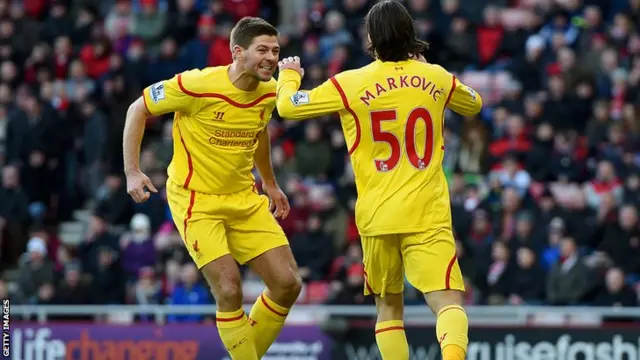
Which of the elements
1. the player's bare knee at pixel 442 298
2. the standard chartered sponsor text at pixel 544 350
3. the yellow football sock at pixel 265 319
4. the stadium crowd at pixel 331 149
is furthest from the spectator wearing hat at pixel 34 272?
the player's bare knee at pixel 442 298

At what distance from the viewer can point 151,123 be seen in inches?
846

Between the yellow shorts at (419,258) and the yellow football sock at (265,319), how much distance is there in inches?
45.2

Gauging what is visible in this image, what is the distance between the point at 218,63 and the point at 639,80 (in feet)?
19.4

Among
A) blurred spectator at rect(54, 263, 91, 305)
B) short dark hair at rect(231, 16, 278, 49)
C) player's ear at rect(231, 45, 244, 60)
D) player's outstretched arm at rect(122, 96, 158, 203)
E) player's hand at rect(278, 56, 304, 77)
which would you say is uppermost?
short dark hair at rect(231, 16, 278, 49)

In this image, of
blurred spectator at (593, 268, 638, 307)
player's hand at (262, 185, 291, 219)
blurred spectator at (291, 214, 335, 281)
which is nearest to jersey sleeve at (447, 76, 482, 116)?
player's hand at (262, 185, 291, 219)

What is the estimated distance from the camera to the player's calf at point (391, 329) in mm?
10516

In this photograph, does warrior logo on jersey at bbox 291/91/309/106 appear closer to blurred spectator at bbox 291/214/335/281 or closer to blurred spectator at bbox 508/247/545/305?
blurred spectator at bbox 508/247/545/305

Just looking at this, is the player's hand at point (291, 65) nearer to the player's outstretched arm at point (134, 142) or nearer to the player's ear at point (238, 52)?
the player's ear at point (238, 52)

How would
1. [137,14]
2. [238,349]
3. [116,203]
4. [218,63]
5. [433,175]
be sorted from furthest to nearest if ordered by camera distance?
1. [137,14]
2. [218,63]
3. [116,203]
4. [238,349]
5. [433,175]

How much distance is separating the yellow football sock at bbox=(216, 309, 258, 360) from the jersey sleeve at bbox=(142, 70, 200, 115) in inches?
59.4

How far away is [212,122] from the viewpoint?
11.1 metres

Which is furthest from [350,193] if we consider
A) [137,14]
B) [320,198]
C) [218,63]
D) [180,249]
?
[137,14]

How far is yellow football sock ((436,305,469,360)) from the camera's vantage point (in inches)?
391

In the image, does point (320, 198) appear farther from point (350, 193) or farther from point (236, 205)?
point (236, 205)
